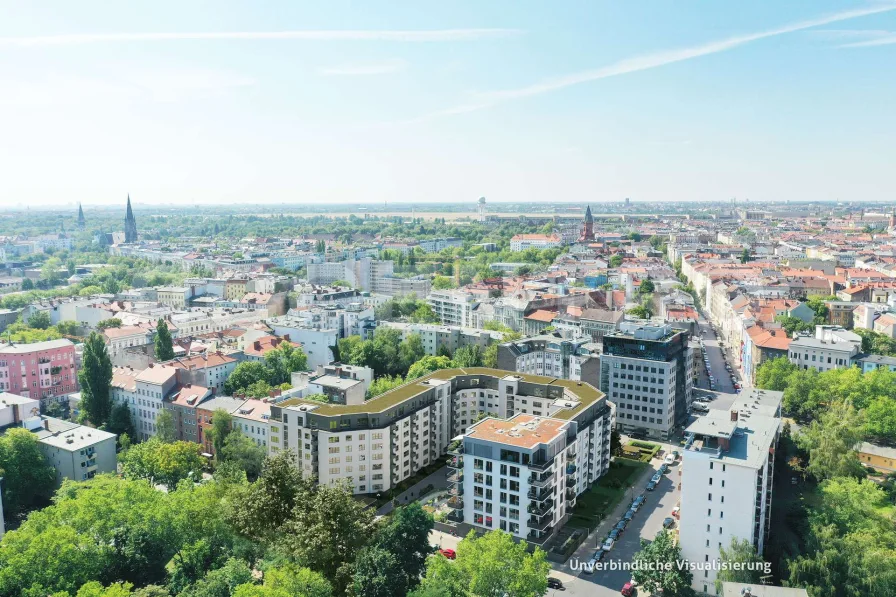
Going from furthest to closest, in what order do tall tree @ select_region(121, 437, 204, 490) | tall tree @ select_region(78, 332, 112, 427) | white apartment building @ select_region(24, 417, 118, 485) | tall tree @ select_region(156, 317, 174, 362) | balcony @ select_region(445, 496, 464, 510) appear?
tall tree @ select_region(156, 317, 174, 362)
tall tree @ select_region(78, 332, 112, 427)
white apartment building @ select_region(24, 417, 118, 485)
tall tree @ select_region(121, 437, 204, 490)
balcony @ select_region(445, 496, 464, 510)

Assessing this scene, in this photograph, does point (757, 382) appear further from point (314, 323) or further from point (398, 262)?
point (398, 262)

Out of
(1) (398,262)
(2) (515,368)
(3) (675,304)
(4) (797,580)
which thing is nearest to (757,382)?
(2) (515,368)

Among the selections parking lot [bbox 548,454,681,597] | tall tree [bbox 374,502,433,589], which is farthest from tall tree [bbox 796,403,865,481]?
tall tree [bbox 374,502,433,589]

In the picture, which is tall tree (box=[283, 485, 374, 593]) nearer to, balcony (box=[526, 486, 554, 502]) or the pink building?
balcony (box=[526, 486, 554, 502])

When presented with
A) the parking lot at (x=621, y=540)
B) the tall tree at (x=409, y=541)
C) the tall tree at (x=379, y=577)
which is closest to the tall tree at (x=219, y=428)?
the tall tree at (x=409, y=541)

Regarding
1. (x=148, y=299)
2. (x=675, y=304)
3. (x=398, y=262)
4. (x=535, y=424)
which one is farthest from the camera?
(x=398, y=262)

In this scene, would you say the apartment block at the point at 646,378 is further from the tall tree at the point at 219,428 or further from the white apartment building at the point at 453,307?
the white apartment building at the point at 453,307
